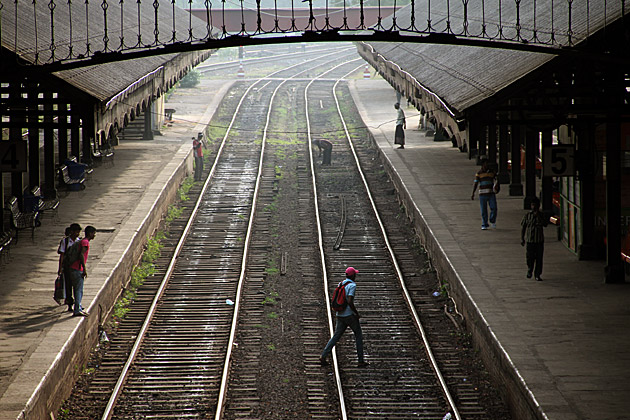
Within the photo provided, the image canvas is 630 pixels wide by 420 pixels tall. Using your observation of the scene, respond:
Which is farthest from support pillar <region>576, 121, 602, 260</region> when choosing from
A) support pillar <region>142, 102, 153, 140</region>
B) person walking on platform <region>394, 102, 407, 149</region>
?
support pillar <region>142, 102, 153, 140</region>

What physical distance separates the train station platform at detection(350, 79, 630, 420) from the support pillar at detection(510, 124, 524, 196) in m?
0.28

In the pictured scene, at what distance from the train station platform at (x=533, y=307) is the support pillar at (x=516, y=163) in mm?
281

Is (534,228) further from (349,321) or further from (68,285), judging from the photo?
(68,285)

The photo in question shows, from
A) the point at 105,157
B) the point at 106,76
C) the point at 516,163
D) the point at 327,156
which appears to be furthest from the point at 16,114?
the point at 327,156

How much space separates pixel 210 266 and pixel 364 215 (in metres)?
5.76

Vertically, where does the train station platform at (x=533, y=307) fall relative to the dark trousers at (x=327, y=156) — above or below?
below

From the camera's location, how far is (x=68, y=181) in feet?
72.1

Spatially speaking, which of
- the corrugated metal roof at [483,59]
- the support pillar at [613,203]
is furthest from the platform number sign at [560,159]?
the corrugated metal roof at [483,59]

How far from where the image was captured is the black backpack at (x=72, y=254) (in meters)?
11.8

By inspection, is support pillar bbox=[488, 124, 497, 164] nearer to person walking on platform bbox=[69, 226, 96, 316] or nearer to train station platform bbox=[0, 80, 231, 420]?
train station platform bbox=[0, 80, 231, 420]

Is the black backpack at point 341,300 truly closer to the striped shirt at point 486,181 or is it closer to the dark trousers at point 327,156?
the striped shirt at point 486,181

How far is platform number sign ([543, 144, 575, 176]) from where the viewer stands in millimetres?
14281

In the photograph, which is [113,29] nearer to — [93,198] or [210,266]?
[93,198]

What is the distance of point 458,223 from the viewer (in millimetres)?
18609
